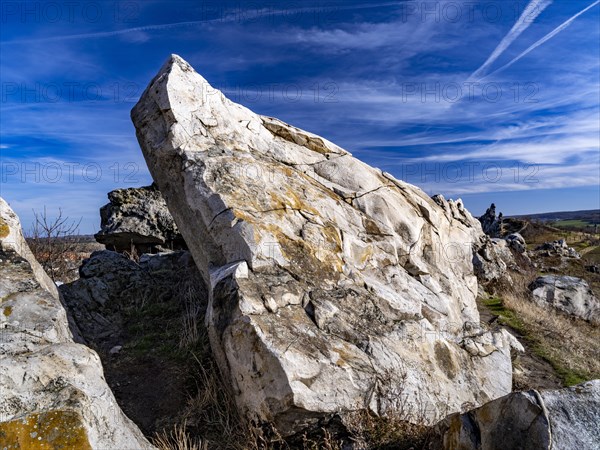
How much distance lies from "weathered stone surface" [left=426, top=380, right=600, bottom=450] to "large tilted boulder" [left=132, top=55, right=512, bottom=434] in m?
1.27

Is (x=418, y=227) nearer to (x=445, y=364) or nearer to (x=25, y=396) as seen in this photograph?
(x=445, y=364)

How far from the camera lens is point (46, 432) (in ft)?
12.1

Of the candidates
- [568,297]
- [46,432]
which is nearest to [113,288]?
[46,432]

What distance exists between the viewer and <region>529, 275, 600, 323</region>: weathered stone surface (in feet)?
53.7

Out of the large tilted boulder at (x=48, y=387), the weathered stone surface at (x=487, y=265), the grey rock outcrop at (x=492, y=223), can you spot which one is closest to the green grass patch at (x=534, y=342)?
the weathered stone surface at (x=487, y=265)

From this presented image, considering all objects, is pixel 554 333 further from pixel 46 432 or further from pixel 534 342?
pixel 46 432

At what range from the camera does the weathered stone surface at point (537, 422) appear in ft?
12.5

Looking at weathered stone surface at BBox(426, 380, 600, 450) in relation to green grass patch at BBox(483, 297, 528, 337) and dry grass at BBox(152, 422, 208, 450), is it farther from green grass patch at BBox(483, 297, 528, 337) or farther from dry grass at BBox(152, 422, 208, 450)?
green grass patch at BBox(483, 297, 528, 337)

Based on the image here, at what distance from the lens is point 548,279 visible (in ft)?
58.9

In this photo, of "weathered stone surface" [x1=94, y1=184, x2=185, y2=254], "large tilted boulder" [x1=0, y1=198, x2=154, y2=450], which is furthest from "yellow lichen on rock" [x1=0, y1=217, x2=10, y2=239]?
"weathered stone surface" [x1=94, y1=184, x2=185, y2=254]

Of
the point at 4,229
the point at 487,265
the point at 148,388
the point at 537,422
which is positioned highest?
the point at 4,229

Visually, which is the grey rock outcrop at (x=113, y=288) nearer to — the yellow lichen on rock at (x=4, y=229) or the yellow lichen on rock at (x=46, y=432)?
the yellow lichen on rock at (x=4, y=229)

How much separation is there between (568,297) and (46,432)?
18033mm

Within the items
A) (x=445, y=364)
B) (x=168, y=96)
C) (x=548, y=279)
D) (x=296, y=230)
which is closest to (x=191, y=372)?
(x=296, y=230)
